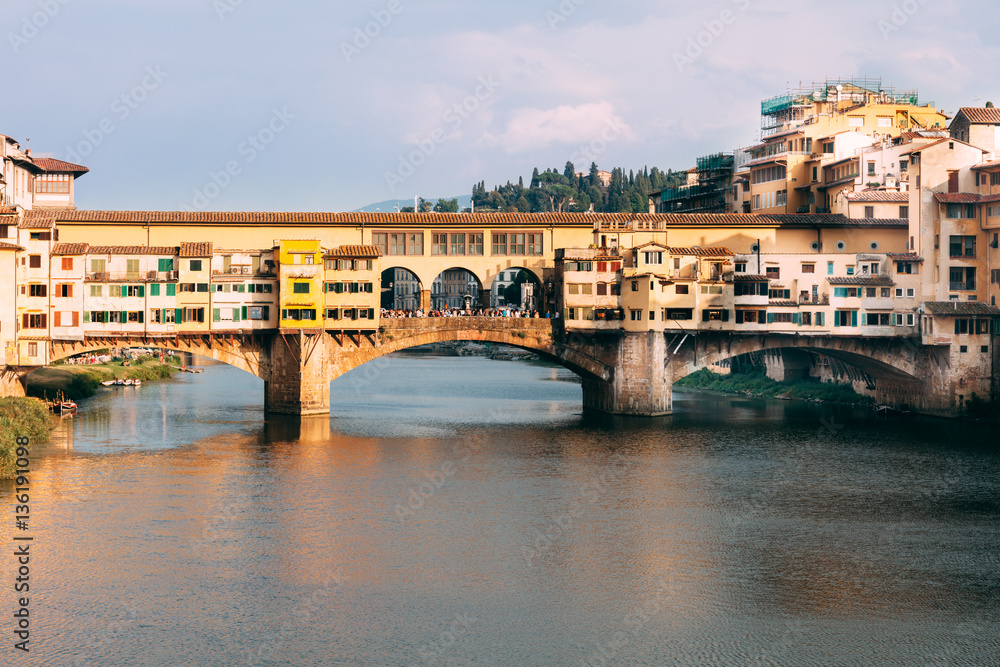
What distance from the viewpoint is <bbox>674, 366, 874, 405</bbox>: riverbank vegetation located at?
8450cm

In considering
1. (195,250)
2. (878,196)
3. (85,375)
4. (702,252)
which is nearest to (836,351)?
(878,196)

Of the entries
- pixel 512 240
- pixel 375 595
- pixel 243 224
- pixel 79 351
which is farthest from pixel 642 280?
pixel 375 595

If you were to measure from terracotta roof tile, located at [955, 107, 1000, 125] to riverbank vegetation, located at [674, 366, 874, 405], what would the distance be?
20627 mm

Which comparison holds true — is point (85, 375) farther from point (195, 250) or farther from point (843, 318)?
point (843, 318)

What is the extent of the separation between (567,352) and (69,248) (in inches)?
1234

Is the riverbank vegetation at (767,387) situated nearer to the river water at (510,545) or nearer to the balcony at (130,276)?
the river water at (510,545)

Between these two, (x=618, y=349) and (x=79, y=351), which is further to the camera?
(x=618, y=349)

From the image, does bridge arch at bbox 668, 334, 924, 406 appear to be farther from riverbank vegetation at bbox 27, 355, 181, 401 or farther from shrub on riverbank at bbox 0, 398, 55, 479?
riverbank vegetation at bbox 27, 355, 181, 401

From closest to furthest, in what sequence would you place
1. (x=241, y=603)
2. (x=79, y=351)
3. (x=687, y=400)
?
(x=241, y=603)
(x=79, y=351)
(x=687, y=400)

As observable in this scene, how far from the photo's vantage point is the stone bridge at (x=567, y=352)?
69812 mm

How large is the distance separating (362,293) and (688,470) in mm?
25621

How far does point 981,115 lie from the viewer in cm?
7600

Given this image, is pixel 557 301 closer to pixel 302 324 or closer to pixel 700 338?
pixel 700 338

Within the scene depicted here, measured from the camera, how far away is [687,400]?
87500 mm
